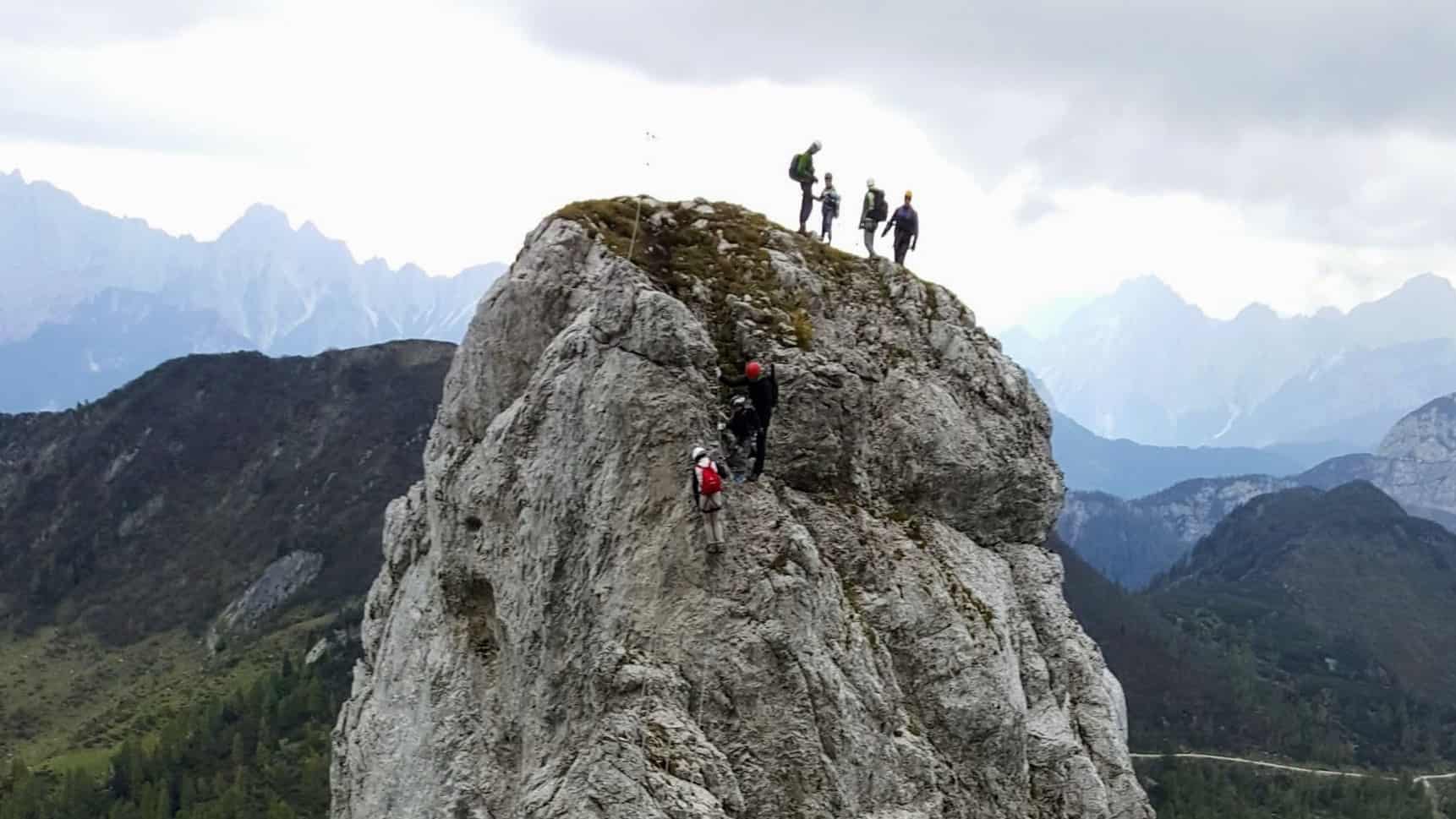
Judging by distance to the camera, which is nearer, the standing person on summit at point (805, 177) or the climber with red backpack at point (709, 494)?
the climber with red backpack at point (709, 494)

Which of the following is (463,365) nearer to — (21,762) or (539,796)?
(539,796)

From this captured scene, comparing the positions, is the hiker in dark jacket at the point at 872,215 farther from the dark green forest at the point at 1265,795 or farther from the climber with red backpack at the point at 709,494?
the dark green forest at the point at 1265,795

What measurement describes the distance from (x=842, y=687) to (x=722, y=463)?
6.98 meters

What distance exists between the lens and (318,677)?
15438 cm

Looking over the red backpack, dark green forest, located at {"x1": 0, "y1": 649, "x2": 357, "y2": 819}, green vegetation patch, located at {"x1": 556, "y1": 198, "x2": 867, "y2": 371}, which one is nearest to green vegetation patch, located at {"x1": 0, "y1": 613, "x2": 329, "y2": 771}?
dark green forest, located at {"x1": 0, "y1": 649, "x2": 357, "y2": 819}

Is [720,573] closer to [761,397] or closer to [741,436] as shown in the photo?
[741,436]

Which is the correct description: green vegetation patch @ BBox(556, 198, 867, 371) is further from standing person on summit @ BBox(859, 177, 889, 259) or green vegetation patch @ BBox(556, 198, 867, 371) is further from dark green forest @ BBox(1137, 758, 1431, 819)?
dark green forest @ BBox(1137, 758, 1431, 819)

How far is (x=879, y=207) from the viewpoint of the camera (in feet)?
132

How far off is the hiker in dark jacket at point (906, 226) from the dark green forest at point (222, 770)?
97.8 metres

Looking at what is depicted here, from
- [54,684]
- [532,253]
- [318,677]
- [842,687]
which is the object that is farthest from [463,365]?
[54,684]

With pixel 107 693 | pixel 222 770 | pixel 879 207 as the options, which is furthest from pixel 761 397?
pixel 107 693

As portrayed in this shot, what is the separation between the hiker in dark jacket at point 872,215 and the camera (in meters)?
40.4

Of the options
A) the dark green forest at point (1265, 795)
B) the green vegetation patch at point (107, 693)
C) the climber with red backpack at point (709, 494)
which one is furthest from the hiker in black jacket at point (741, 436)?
the green vegetation patch at point (107, 693)

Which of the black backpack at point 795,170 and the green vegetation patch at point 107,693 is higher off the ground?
the black backpack at point 795,170
